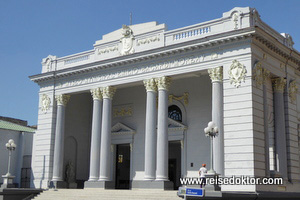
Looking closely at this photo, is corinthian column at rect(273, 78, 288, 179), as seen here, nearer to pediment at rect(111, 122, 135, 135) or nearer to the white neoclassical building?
the white neoclassical building

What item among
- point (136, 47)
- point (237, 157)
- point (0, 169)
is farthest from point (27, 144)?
point (237, 157)

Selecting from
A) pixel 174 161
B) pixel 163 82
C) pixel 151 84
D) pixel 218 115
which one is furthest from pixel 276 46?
pixel 174 161

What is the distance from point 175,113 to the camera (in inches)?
1356

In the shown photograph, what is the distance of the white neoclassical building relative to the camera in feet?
84.6

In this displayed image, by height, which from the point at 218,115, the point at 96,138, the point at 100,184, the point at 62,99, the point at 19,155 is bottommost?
the point at 100,184

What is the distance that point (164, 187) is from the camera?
91.4 ft

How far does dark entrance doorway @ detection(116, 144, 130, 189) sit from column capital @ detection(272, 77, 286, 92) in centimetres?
1394

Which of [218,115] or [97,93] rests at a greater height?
[97,93]

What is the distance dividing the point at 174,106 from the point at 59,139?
957 cm

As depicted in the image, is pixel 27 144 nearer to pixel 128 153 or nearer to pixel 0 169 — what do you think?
pixel 0 169

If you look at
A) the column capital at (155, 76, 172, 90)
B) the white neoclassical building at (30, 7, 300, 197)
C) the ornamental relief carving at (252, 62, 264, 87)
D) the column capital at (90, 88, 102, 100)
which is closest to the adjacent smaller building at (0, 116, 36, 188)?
the white neoclassical building at (30, 7, 300, 197)

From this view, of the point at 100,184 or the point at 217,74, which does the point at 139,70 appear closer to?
the point at 217,74

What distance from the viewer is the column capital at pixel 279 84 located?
2903 centimetres

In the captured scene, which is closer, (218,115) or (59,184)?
(218,115)
